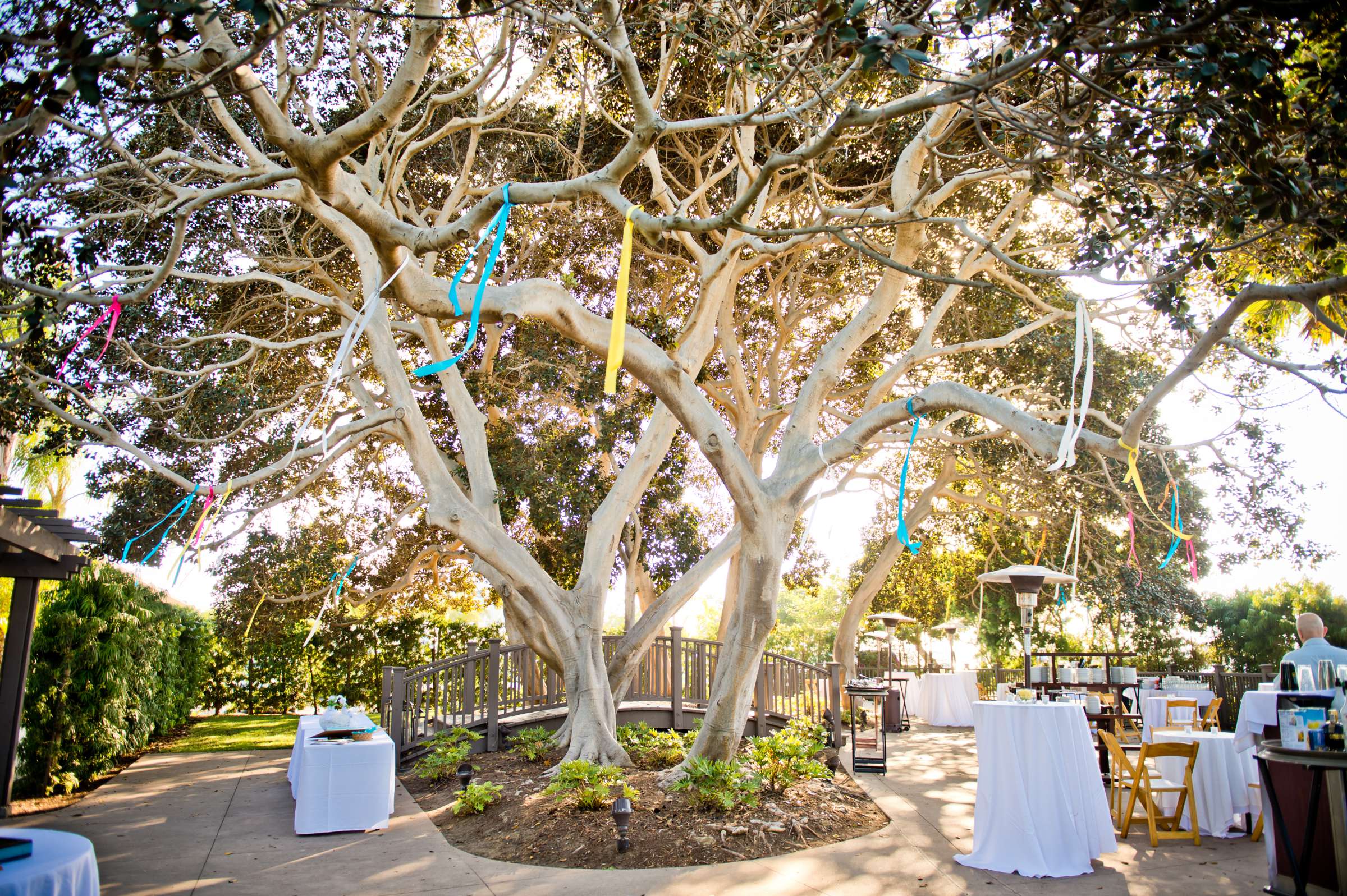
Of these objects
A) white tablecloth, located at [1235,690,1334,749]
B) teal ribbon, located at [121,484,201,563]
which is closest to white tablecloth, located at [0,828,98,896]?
teal ribbon, located at [121,484,201,563]

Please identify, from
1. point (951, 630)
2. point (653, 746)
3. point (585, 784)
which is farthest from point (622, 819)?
point (951, 630)

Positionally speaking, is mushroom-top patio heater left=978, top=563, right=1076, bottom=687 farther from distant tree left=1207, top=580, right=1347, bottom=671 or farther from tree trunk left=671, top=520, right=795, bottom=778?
distant tree left=1207, top=580, right=1347, bottom=671

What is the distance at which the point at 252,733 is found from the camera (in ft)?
49.8

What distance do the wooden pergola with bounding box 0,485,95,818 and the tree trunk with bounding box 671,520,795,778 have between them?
609cm

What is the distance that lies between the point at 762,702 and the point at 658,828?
4637 millimetres

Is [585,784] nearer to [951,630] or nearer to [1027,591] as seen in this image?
[1027,591]

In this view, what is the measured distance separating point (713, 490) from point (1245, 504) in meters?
9.80

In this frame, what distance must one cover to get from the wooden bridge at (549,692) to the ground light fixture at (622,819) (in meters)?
4.25

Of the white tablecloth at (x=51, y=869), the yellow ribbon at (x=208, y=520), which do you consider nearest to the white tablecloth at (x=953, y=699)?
the yellow ribbon at (x=208, y=520)

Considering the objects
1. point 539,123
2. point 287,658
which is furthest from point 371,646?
point 539,123

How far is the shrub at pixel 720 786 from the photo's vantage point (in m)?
7.23

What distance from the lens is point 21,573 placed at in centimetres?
809

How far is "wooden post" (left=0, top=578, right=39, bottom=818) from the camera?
25.3 ft

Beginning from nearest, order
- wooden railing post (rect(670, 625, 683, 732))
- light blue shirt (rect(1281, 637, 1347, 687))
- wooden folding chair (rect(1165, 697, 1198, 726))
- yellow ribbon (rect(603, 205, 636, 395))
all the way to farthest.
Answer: yellow ribbon (rect(603, 205, 636, 395)), light blue shirt (rect(1281, 637, 1347, 687)), wooden folding chair (rect(1165, 697, 1198, 726)), wooden railing post (rect(670, 625, 683, 732))
